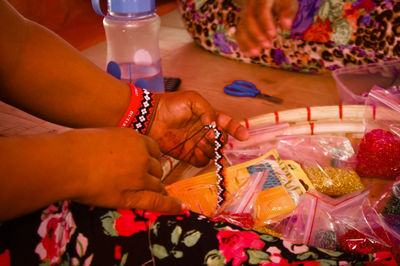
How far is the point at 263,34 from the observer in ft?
4.35

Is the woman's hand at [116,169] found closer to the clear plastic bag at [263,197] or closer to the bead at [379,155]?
the clear plastic bag at [263,197]

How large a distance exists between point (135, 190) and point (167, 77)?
2.94ft

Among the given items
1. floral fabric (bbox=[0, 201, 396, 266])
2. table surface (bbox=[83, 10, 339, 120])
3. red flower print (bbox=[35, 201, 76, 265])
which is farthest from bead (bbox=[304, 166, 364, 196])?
red flower print (bbox=[35, 201, 76, 265])

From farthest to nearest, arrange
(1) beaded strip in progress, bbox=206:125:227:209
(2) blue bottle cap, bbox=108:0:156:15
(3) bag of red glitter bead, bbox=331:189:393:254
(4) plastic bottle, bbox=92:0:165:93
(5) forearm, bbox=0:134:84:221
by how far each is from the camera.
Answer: (4) plastic bottle, bbox=92:0:165:93, (2) blue bottle cap, bbox=108:0:156:15, (1) beaded strip in progress, bbox=206:125:227:209, (3) bag of red glitter bead, bbox=331:189:393:254, (5) forearm, bbox=0:134:84:221

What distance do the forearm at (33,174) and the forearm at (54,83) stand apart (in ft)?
0.81

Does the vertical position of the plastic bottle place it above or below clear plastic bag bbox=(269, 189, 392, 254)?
above

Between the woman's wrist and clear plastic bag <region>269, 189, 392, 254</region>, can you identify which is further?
the woman's wrist

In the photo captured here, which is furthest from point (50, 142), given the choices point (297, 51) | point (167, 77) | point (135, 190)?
point (297, 51)

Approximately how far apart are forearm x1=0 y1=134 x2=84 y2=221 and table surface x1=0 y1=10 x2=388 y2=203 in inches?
16.7

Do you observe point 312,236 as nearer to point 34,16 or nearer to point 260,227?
point 260,227

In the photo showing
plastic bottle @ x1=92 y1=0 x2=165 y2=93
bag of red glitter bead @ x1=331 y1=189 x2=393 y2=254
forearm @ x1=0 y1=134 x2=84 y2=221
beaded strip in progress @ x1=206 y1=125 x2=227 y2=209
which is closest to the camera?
forearm @ x1=0 y1=134 x2=84 y2=221

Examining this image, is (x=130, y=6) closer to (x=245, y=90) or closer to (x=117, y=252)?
(x=245, y=90)

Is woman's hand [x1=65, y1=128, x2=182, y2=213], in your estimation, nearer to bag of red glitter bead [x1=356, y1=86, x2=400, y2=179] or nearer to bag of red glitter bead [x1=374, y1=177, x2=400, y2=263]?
bag of red glitter bead [x1=374, y1=177, x2=400, y2=263]

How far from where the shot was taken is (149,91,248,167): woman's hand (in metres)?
0.86
